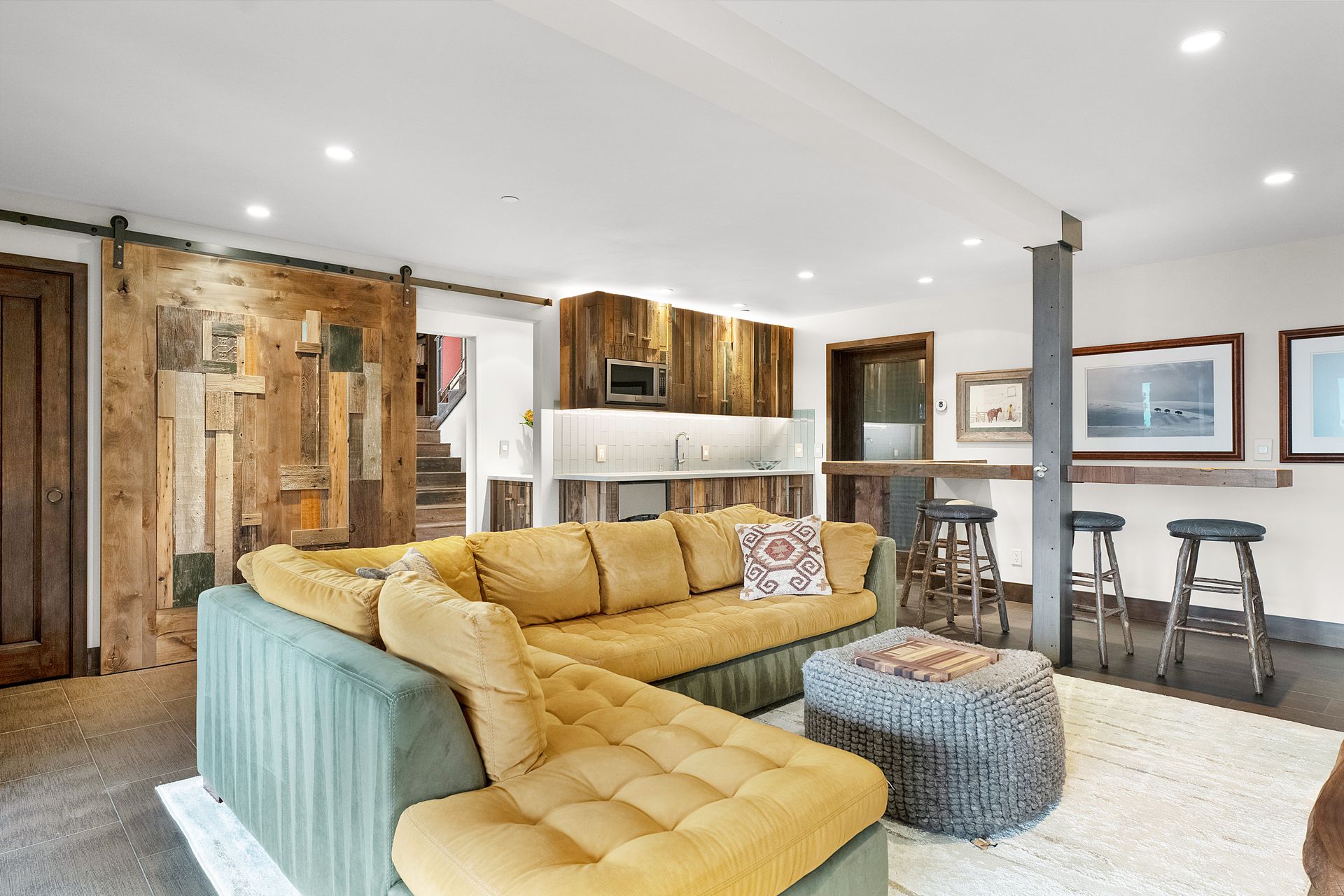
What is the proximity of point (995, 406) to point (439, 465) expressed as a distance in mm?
5418

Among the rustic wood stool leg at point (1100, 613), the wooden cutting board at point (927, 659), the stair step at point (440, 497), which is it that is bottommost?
the rustic wood stool leg at point (1100, 613)

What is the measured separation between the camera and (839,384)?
7.22 m

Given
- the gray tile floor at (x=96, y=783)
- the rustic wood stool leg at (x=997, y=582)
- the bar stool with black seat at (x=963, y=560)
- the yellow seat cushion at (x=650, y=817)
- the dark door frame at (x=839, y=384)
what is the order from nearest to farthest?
the yellow seat cushion at (x=650, y=817) → the gray tile floor at (x=96, y=783) → the bar stool with black seat at (x=963, y=560) → the rustic wood stool leg at (x=997, y=582) → the dark door frame at (x=839, y=384)

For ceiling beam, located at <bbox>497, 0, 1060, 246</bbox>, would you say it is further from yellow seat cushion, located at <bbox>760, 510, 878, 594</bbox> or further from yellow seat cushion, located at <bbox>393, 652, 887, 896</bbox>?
yellow seat cushion, located at <bbox>393, 652, 887, 896</bbox>

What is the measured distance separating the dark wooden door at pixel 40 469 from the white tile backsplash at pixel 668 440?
309 centimetres

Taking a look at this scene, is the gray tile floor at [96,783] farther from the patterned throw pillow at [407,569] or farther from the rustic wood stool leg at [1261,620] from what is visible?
the rustic wood stool leg at [1261,620]

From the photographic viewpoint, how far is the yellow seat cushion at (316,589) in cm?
196

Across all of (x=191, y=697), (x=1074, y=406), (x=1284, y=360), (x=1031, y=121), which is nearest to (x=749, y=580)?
(x=1031, y=121)

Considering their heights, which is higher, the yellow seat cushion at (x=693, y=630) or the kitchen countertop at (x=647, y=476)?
the kitchen countertop at (x=647, y=476)

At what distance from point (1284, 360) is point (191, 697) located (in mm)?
6536

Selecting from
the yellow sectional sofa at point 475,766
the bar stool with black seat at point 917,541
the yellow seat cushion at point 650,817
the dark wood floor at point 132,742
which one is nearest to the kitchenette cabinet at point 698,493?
the bar stool with black seat at point 917,541

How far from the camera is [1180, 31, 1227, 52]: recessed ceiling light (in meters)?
2.30

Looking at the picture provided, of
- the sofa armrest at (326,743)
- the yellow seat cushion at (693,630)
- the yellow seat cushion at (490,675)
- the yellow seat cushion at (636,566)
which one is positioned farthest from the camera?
the yellow seat cushion at (636,566)

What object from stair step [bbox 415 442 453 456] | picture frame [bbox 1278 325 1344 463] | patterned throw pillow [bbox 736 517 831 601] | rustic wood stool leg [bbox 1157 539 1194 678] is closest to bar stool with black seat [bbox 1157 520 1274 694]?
rustic wood stool leg [bbox 1157 539 1194 678]
